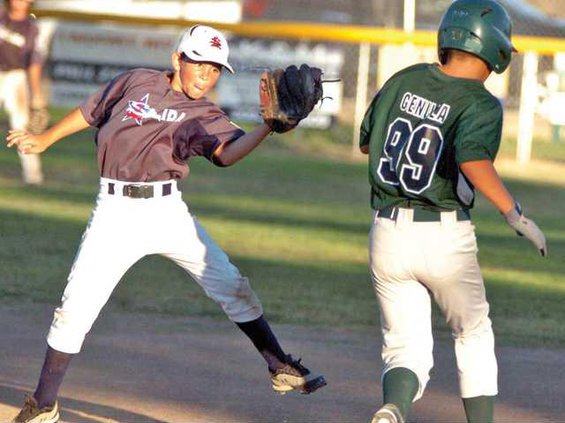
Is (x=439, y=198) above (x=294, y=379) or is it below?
above

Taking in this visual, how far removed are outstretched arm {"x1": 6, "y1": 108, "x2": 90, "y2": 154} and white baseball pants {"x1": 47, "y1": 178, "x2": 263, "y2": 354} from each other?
354 millimetres

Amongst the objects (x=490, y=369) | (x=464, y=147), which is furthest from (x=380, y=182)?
(x=490, y=369)

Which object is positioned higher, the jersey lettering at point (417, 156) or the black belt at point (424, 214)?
the jersey lettering at point (417, 156)

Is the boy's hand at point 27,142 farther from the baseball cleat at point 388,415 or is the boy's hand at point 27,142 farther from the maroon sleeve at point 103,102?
the baseball cleat at point 388,415

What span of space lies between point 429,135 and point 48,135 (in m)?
1.85

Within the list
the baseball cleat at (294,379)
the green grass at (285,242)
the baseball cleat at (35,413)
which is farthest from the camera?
the green grass at (285,242)

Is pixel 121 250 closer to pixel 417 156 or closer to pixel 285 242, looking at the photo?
pixel 417 156

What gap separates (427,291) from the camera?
507 cm

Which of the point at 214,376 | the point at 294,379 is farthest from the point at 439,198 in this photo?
the point at 214,376

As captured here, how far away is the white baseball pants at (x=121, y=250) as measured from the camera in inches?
215

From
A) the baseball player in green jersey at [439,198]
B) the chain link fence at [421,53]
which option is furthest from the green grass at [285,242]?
the baseball player in green jersey at [439,198]

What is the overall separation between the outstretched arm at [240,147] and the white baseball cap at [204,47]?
1.06ft

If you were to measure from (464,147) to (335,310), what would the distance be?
13.7 ft

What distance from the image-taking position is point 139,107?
5.61 m
